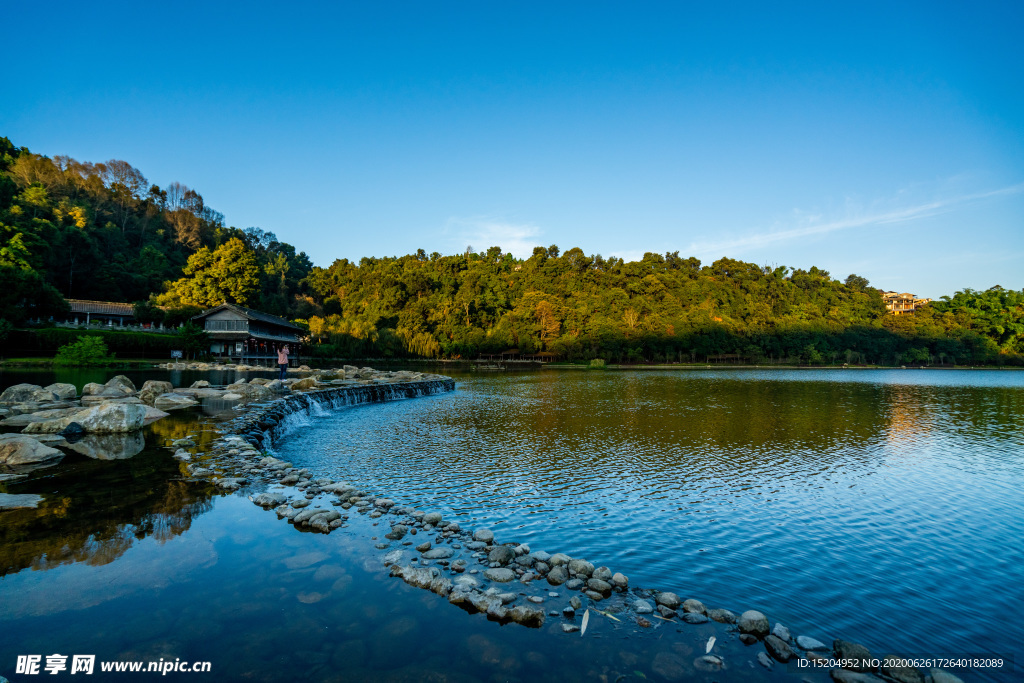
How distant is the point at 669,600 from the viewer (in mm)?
4871

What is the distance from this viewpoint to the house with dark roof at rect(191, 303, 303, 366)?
47719mm

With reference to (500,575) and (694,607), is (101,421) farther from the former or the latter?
(694,607)

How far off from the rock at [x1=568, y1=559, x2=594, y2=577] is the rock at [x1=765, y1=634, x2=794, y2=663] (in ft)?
5.92

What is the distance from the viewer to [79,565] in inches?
205

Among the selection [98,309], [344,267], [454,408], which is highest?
[344,267]

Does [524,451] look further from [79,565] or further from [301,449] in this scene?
[79,565]

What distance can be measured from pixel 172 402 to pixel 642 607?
1850cm

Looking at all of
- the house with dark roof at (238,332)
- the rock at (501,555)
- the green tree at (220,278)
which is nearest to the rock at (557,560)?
the rock at (501,555)

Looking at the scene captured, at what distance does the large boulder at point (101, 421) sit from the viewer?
39.8 feet

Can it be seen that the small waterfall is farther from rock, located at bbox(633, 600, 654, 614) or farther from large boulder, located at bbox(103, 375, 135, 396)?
rock, located at bbox(633, 600, 654, 614)

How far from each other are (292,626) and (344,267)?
9356 centimetres

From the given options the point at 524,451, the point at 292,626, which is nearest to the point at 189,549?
the point at 292,626

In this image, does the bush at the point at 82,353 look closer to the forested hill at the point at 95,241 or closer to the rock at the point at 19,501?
the forested hill at the point at 95,241

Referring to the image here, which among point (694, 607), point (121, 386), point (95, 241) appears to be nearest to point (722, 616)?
point (694, 607)
